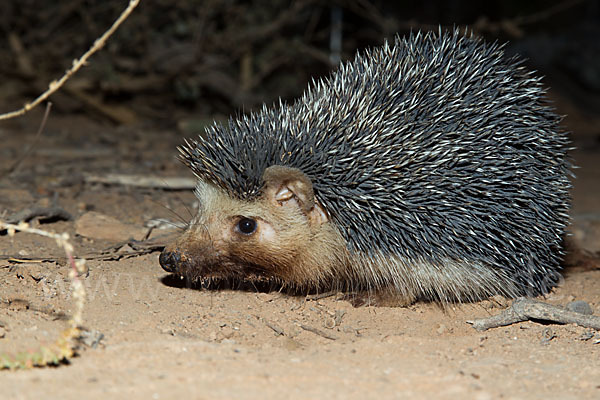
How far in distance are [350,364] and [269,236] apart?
1558 mm

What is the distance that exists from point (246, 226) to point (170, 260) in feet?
2.11

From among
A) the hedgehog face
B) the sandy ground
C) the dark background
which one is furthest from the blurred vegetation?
the hedgehog face

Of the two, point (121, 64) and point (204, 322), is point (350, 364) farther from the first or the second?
point (121, 64)

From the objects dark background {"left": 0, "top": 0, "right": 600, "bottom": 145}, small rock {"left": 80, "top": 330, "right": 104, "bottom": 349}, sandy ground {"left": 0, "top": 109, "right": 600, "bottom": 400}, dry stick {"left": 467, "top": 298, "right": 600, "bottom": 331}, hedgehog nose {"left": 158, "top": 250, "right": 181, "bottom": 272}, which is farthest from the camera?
dark background {"left": 0, "top": 0, "right": 600, "bottom": 145}

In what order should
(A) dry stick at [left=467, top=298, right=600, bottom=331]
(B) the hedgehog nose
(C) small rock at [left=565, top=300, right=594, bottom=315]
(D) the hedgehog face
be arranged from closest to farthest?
(A) dry stick at [left=467, top=298, right=600, bottom=331], (B) the hedgehog nose, (D) the hedgehog face, (C) small rock at [left=565, top=300, right=594, bottom=315]

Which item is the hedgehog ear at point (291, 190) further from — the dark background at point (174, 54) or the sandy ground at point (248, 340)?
the dark background at point (174, 54)

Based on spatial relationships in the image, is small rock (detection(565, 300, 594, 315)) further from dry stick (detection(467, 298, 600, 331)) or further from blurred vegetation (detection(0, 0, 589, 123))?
blurred vegetation (detection(0, 0, 589, 123))

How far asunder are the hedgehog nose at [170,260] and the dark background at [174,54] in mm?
6670

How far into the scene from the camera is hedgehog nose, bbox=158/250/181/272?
4.87m

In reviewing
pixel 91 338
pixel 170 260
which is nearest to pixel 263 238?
pixel 170 260

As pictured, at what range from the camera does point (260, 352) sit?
400 cm

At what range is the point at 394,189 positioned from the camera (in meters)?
4.88

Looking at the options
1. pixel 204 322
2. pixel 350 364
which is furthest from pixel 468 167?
pixel 204 322

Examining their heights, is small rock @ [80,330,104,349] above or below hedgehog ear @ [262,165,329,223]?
below
